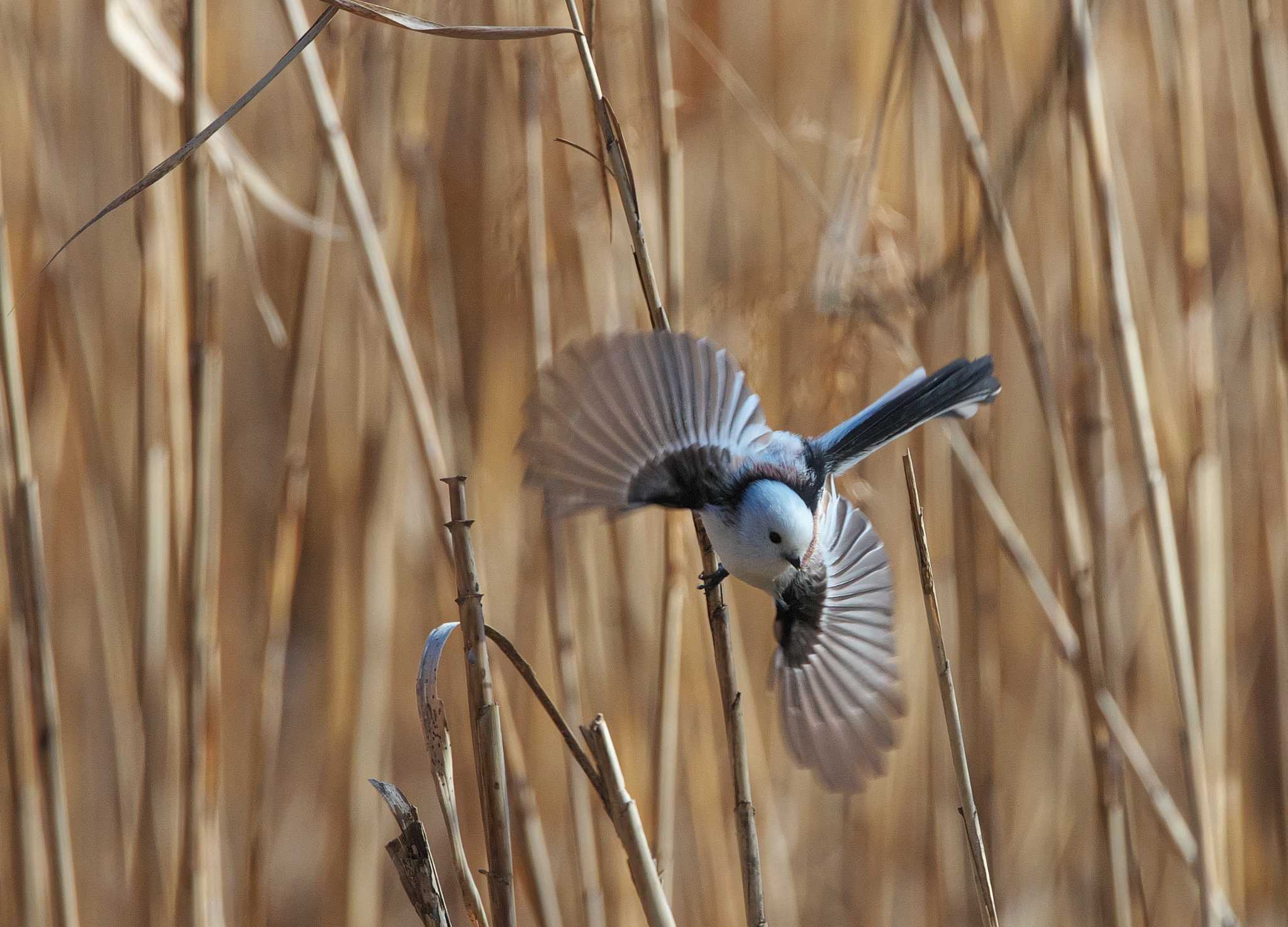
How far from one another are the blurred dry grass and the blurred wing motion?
20cm

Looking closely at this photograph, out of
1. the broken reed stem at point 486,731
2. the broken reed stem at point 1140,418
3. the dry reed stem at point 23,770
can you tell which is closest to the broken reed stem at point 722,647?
the broken reed stem at point 486,731

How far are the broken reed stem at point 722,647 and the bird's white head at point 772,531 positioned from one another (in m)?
0.04

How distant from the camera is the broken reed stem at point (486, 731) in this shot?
1.74ft

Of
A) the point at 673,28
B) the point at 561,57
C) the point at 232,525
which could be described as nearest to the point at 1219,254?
the point at 673,28

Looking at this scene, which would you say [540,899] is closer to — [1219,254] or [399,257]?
[399,257]

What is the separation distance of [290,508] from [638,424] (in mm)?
432

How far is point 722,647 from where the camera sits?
2.08ft

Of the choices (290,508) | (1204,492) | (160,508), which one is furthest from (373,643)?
(1204,492)

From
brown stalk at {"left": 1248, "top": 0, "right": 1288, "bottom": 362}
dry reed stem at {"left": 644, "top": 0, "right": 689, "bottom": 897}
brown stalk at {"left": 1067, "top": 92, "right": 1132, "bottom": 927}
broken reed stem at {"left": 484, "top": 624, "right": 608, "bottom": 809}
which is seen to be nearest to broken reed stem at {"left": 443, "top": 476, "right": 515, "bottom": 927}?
broken reed stem at {"left": 484, "top": 624, "right": 608, "bottom": 809}

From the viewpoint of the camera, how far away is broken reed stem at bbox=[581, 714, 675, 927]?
48 centimetres

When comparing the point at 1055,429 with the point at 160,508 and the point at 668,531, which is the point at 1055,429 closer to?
the point at 668,531

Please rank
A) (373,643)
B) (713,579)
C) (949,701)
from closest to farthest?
(949,701)
(713,579)
(373,643)

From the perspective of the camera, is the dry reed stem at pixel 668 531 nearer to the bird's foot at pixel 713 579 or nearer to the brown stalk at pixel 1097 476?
the bird's foot at pixel 713 579

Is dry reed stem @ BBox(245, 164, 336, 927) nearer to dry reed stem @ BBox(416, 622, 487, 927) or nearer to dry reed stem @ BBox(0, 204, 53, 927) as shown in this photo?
dry reed stem @ BBox(0, 204, 53, 927)
